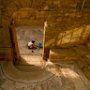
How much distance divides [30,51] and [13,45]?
2311mm

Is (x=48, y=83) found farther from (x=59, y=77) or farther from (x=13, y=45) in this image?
(x=13, y=45)

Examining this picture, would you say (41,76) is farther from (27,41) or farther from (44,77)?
(27,41)

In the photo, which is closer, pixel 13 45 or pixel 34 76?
pixel 34 76

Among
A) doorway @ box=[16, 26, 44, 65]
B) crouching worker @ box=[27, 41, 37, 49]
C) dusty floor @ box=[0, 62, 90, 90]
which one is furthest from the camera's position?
crouching worker @ box=[27, 41, 37, 49]

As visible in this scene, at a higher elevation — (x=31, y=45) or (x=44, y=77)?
(x=44, y=77)

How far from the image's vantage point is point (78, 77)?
6.03 m

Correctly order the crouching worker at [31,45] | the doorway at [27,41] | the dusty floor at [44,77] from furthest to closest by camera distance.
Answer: the crouching worker at [31,45] → the doorway at [27,41] → the dusty floor at [44,77]

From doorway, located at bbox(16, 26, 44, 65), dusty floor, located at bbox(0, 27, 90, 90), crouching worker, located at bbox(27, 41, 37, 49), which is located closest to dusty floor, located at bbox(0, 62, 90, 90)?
dusty floor, located at bbox(0, 27, 90, 90)

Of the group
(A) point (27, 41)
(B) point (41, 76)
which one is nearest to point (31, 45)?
(A) point (27, 41)

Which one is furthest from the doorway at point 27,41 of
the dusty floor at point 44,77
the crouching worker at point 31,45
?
the dusty floor at point 44,77

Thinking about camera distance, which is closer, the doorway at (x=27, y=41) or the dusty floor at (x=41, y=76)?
the dusty floor at (x=41, y=76)

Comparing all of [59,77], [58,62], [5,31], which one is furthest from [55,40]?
[5,31]

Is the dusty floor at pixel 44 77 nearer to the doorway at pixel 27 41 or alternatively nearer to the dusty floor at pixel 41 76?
the dusty floor at pixel 41 76

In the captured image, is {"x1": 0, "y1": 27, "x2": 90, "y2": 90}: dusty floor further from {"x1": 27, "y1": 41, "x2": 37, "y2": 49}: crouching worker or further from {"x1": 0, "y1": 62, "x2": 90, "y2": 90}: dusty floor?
{"x1": 27, "y1": 41, "x2": 37, "y2": 49}: crouching worker
